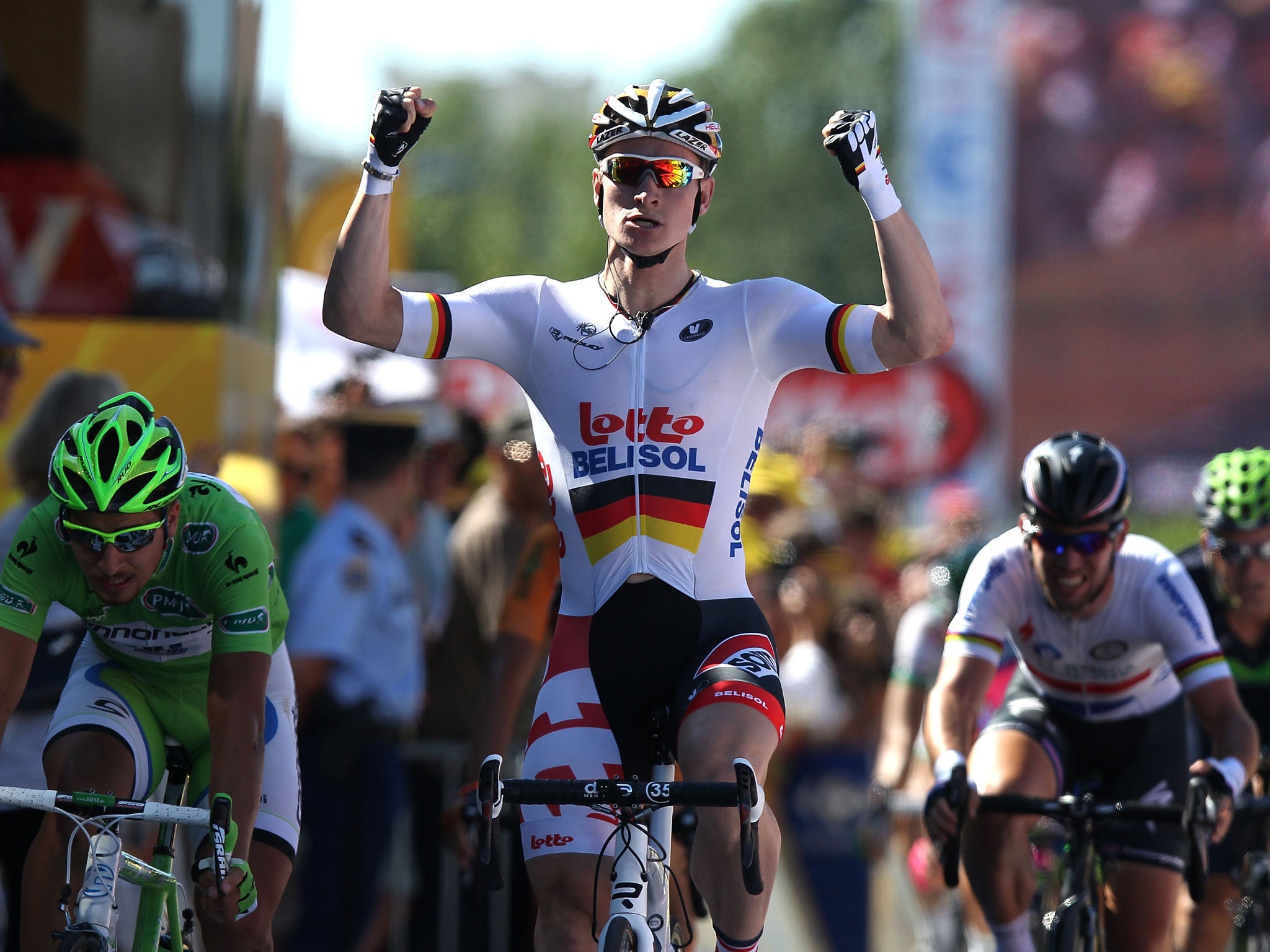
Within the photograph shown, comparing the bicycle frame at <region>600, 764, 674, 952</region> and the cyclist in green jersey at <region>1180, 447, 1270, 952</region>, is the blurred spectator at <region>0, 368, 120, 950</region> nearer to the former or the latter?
the bicycle frame at <region>600, 764, 674, 952</region>

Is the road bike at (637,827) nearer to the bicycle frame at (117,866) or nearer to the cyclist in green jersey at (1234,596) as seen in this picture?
the bicycle frame at (117,866)

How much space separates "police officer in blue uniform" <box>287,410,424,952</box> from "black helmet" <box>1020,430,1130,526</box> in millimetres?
3440

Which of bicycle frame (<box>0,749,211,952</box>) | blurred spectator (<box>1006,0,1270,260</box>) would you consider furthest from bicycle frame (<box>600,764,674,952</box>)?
blurred spectator (<box>1006,0,1270,260</box>)

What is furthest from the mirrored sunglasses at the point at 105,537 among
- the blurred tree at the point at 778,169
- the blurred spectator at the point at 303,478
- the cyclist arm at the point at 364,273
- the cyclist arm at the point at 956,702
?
the blurred tree at the point at 778,169

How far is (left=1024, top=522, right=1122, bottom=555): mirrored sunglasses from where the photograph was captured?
579 centimetres

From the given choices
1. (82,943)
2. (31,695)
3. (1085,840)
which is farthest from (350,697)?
(82,943)

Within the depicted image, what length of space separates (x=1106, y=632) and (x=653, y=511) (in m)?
2.12

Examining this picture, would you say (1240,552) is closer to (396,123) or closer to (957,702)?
(957,702)

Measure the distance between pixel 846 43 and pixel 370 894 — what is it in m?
55.6

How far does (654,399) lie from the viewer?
190 inches

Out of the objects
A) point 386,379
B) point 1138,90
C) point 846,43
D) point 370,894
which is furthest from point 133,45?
point 846,43

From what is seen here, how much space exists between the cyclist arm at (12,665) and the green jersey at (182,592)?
0.08 feet

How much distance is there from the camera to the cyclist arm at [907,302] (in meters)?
4.64

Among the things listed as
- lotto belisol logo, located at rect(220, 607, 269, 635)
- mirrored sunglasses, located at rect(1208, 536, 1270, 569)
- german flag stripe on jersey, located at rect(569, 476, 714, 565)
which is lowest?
lotto belisol logo, located at rect(220, 607, 269, 635)
